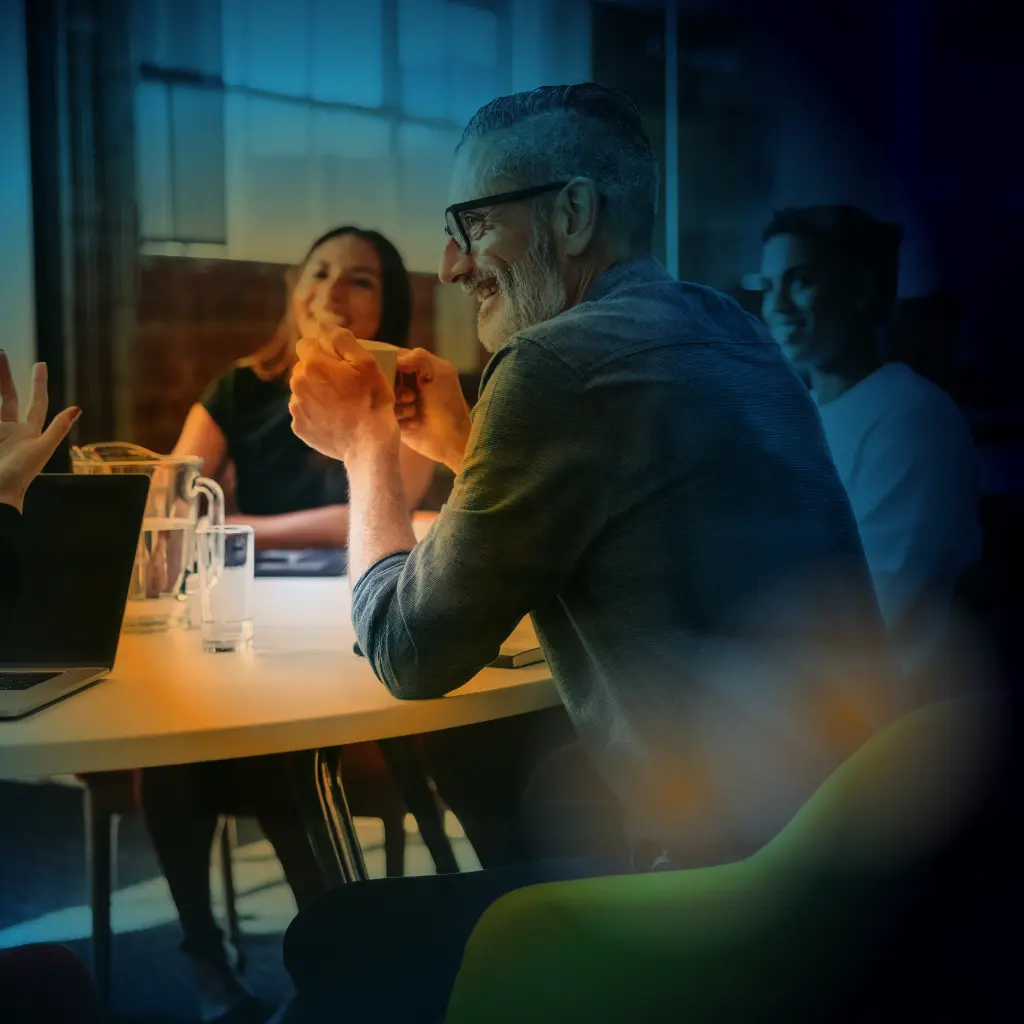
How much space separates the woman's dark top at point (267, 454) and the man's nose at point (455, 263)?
44.6 inches

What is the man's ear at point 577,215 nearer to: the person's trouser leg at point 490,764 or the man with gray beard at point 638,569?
the man with gray beard at point 638,569

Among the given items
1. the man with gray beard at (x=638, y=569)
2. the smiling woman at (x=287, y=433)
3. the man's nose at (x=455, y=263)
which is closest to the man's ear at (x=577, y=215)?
the man with gray beard at (x=638, y=569)

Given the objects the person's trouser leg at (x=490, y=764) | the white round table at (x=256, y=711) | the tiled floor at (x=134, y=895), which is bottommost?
the tiled floor at (x=134, y=895)

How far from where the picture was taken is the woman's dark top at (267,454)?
2389 millimetres

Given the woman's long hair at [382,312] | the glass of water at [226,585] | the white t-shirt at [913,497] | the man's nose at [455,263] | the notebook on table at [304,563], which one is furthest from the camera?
the notebook on table at [304,563]

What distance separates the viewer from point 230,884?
2.14 meters

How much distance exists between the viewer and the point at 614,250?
115 cm

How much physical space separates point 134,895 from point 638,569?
5.35 feet

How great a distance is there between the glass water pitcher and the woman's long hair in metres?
0.79

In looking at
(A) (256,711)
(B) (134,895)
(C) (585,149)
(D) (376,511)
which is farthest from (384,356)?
(B) (134,895)

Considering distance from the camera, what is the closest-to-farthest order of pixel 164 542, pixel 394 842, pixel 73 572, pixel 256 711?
pixel 256 711 → pixel 73 572 → pixel 164 542 → pixel 394 842

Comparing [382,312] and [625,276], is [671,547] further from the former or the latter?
[382,312]

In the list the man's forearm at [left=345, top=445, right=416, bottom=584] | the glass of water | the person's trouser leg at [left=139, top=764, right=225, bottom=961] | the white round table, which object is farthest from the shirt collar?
the person's trouser leg at [left=139, top=764, right=225, bottom=961]

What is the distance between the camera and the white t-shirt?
177 centimetres
